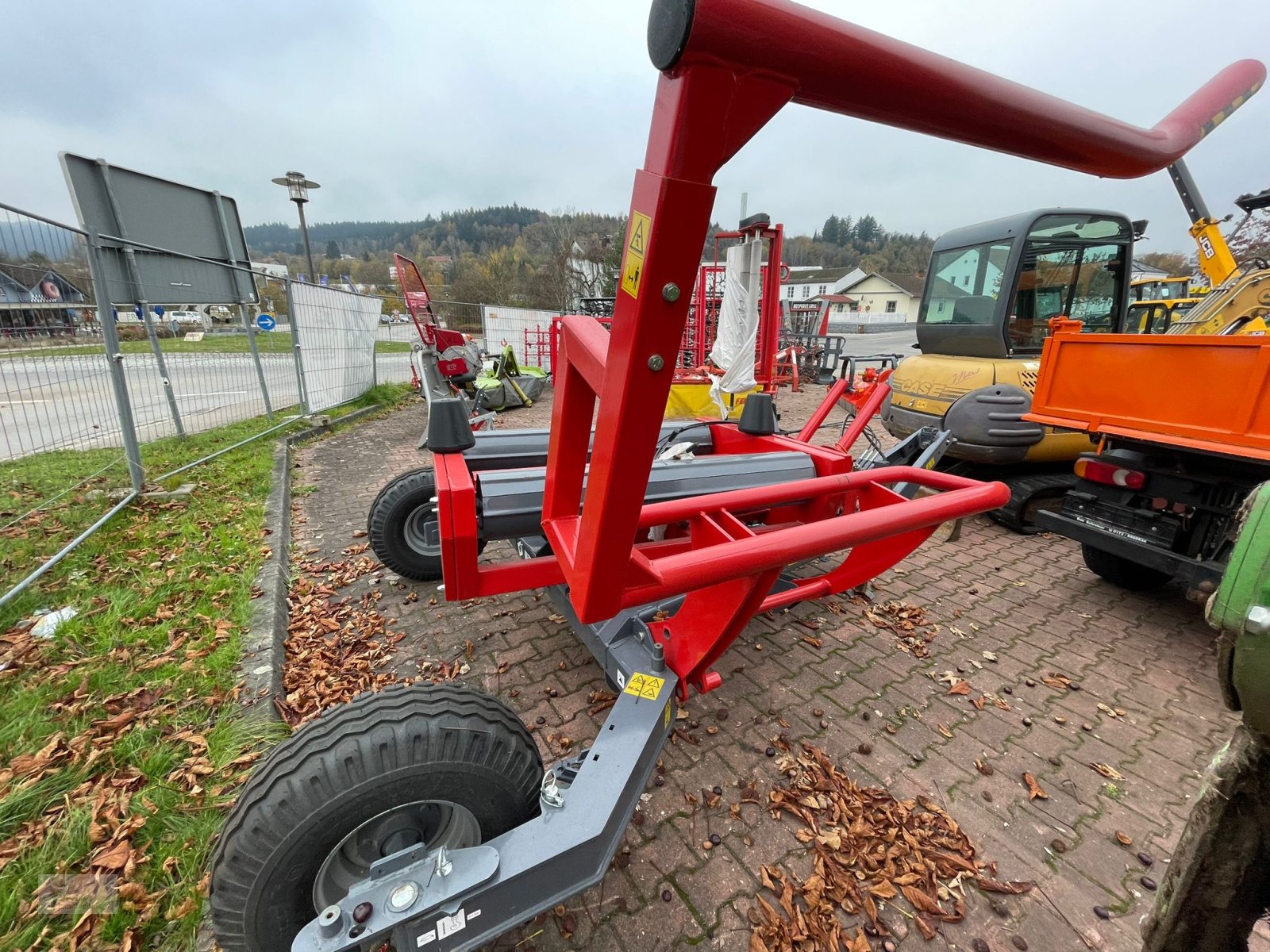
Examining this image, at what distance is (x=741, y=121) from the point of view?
0.70 m

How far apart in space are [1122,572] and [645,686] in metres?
4.10

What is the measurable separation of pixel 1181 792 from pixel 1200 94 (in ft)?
9.40

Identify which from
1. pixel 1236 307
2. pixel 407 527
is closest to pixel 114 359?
pixel 407 527

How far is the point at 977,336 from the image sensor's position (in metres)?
5.59

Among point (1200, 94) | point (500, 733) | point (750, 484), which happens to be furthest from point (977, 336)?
point (500, 733)

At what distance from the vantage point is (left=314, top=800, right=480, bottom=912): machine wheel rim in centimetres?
145

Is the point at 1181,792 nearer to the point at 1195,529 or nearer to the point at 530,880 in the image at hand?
the point at 1195,529

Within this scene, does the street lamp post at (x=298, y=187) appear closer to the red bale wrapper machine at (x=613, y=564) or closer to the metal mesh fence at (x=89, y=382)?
the metal mesh fence at (x=89, y=382)

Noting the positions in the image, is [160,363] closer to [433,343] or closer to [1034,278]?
[433,343]

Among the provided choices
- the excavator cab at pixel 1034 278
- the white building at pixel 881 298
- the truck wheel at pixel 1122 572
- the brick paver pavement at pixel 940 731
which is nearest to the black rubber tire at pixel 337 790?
the brick paver pavement at pixel 940 731

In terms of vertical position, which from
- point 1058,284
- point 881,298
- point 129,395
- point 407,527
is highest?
point 881,298

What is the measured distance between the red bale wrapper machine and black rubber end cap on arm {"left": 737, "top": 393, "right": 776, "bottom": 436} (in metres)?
1.06

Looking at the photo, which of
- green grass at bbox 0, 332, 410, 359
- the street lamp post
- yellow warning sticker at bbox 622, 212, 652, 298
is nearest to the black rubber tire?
yellow warning sticker at bbox 622, 212, 652, 298

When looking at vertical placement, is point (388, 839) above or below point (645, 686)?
below
